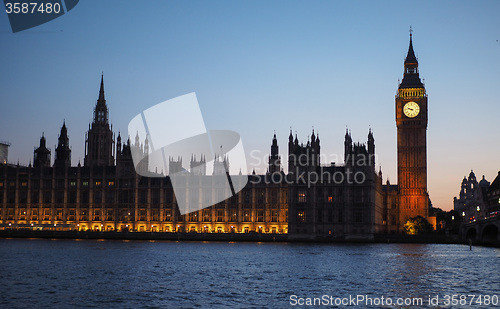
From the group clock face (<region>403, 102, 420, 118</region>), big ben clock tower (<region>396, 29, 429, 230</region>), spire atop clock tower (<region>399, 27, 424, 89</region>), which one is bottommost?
big ben clock tower (<region>396, 29, 429, 230</region>)

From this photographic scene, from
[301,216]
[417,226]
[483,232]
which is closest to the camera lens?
[483,232]

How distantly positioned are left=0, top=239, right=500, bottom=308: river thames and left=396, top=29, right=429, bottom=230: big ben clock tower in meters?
94.8

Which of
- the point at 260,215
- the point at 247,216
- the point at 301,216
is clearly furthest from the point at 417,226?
the point at 247,216

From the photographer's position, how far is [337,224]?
139 meters

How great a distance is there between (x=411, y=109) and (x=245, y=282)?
137 metres

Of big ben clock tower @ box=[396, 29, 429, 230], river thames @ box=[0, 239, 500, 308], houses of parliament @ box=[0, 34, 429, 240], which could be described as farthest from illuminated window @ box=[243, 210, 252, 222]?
river thames @ box=[0, 239, 500, 308]

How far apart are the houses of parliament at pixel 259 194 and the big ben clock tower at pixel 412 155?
0.28 m

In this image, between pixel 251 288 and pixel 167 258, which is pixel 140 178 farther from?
pixel 251 288

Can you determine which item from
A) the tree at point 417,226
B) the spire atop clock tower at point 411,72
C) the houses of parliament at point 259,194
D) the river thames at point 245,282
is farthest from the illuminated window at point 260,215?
the river thames at point 245,282

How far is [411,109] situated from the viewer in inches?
7160

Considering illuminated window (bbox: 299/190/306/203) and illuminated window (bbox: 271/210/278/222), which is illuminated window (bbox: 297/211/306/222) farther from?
illuminated window (bbox: 271/210/278/222)

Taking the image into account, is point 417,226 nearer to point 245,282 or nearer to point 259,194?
point 259,194

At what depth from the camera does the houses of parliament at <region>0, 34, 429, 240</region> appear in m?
140

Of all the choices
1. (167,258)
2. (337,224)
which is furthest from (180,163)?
(167,258)
